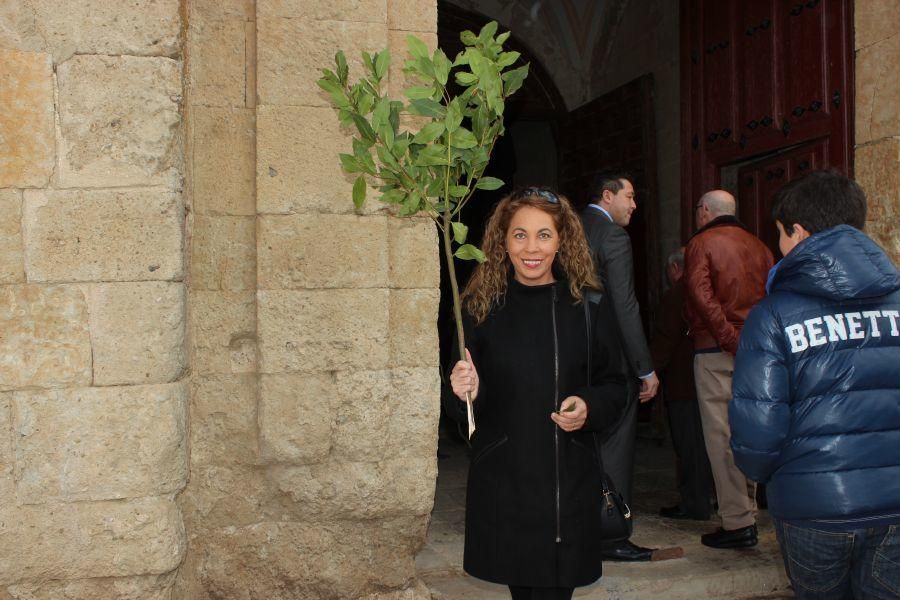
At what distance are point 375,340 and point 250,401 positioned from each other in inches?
18.4

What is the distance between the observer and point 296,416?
9.58ft

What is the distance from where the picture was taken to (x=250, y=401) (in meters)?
2.99

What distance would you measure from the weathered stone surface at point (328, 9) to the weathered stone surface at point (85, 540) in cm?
160

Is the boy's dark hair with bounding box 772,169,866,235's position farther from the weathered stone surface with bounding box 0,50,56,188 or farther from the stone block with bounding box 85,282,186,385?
the weathered stone surface with bounding box 0,50,56,188

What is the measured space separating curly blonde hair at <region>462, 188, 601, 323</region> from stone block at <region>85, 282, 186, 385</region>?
0.96m

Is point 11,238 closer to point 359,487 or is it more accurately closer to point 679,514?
point 359,487

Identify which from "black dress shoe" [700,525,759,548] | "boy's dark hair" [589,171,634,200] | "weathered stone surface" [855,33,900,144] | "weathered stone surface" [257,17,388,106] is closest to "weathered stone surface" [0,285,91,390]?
"weathered stone surface" [257,17,388,106]

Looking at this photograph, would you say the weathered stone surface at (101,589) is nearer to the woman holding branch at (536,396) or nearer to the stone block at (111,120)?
the woman holding branch at (536,396)

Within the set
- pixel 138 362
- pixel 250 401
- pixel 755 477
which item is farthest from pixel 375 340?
pixel 755 477

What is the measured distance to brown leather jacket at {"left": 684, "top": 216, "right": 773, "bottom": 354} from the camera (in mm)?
4008

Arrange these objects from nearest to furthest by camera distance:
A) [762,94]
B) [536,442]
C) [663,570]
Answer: [536,442] < [663,570] < [762,94]

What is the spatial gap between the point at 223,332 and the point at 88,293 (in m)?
0.45

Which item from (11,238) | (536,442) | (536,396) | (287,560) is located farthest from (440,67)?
(287,560)

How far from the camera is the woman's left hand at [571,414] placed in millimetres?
2256
